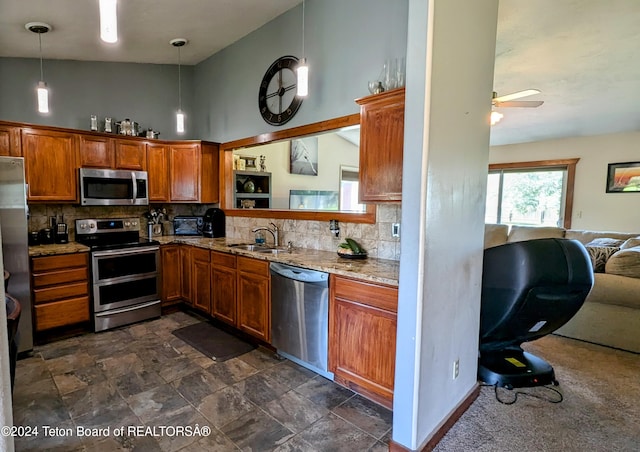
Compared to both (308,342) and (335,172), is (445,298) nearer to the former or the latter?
(308,342)

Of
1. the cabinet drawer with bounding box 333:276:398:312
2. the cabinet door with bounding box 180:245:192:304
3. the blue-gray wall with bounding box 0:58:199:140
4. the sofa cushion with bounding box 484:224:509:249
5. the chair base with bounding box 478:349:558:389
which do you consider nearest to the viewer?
the cabinet drawer with bounding box 333:276:398:312

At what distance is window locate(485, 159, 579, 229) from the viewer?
253 inches

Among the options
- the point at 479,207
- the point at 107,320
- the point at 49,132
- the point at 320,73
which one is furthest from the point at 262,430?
the point at 49,132

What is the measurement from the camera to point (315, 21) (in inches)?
125

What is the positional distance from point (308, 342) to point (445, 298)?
1212 millimetres

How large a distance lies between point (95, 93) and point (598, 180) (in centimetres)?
823

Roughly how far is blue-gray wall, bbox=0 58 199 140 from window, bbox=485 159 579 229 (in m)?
5.87

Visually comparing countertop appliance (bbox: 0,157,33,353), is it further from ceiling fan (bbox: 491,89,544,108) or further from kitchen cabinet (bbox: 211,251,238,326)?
ceiling fan (bbox: 491,89,544,108)

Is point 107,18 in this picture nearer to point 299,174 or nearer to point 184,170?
point 299,174

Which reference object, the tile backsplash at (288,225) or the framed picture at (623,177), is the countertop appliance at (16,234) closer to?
the tile backsplash at (288,225)

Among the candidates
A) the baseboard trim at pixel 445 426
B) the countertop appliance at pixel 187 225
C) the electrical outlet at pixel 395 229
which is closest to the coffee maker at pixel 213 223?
the countertop appliance at pixel 187 225

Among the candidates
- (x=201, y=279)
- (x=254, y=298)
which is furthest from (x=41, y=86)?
(x=254, y=298)

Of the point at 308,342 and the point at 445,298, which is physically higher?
the point at 445,298

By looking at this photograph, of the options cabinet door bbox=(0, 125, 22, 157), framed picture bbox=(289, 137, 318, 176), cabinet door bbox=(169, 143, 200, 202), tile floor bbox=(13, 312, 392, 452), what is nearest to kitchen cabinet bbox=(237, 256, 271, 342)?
tile floor bbox=(13, 312, 392, 452)
